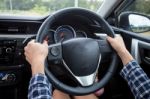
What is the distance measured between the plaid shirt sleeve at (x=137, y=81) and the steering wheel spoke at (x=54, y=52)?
374 mm

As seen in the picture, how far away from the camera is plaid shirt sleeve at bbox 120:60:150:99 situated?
1602mm

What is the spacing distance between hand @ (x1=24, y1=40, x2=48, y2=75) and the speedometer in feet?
0.69

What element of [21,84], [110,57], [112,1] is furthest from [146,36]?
[21,84]

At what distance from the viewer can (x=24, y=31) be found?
87.8 inches

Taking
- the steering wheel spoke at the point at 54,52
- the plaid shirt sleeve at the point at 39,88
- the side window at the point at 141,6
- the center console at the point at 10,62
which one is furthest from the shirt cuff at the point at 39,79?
the side window at the point at 141,6

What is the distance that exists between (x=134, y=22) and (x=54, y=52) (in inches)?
47.8

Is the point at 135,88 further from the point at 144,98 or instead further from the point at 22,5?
the point at 22,5

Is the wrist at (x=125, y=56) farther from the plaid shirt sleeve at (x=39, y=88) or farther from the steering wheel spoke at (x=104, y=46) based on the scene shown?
the plaid shirt sleeve at (x=39, y=88)

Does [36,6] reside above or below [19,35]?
above

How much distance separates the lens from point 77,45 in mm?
1525

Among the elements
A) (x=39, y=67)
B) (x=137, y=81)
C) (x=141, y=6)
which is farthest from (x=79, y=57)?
(x=141, y=6)

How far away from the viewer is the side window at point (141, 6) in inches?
101

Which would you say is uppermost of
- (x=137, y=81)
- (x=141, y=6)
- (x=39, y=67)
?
(x=141, y=6)

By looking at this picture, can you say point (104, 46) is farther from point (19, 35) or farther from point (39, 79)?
point (19, 35)
